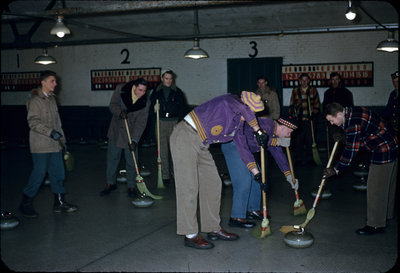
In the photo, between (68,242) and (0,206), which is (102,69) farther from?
(68,242)

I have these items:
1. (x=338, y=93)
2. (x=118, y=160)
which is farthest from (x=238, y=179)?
(x=338, y=93)

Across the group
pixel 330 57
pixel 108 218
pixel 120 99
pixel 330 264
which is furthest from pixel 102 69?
pixel 330 264

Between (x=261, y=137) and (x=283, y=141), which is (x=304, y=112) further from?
(x=261, y=137)

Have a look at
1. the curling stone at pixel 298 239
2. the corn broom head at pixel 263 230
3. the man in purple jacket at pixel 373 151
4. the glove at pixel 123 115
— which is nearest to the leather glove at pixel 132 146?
the glove at pixel 123 115

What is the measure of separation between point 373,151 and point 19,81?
13.3 metres

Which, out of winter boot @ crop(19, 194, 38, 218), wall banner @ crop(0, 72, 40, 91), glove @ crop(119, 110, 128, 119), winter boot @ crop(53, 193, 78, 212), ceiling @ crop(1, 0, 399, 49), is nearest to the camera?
winter boot @ crop(19, 194, 38, 218)

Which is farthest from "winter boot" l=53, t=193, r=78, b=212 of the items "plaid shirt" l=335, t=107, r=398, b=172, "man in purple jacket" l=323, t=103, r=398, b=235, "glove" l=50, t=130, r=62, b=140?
"plaid shirt" l=335, t=107, r=398, b=172

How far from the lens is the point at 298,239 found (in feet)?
13.8

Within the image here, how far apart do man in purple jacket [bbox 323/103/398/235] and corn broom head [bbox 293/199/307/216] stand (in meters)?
0.78

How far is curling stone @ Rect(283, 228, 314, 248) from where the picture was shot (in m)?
4.18

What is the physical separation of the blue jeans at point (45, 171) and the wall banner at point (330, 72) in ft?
26.5

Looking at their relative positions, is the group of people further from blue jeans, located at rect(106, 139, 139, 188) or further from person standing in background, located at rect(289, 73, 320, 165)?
person standing in background, located at rect(289, 73, 320, 165)

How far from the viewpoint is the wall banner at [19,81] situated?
14844mm

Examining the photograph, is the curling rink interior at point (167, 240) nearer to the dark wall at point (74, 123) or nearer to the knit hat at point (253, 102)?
the knit hat at point (253, 102)
